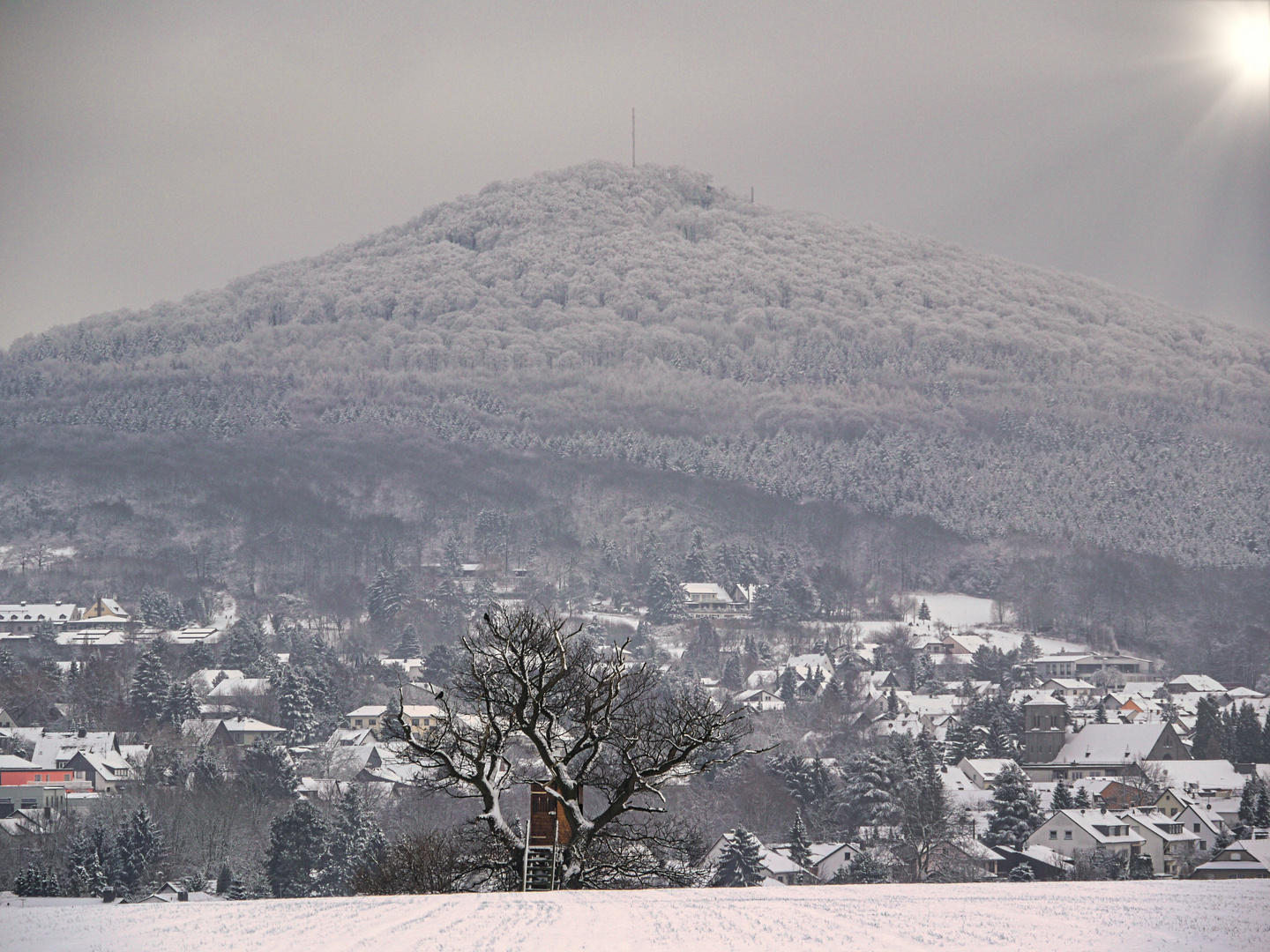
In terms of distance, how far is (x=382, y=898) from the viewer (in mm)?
18406

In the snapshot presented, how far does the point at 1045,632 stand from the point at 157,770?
134086mm

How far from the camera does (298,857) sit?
188 feet

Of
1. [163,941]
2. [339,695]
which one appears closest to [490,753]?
[163,941]

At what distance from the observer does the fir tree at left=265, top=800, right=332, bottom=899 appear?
56.5 meters

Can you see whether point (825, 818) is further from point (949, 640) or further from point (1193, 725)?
point (949, 640)

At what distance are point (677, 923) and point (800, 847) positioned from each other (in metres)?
46.2

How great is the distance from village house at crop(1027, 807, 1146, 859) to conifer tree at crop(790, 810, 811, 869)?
10652 millimetres

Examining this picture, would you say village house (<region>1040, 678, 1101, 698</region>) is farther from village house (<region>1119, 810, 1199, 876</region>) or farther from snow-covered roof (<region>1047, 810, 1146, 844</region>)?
snow-covered roof (<region>1047, 810, 1146, 844</region>)

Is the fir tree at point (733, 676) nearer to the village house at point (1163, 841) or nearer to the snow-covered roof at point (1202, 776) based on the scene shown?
the snow-covered roof at point (1202, 776)

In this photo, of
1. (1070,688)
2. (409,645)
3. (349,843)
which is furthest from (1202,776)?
(409,645)

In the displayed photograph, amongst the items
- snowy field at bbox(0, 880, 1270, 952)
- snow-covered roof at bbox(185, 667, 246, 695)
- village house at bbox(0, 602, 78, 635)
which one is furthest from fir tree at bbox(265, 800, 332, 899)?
village house at bbox(0, 602, 78, 635)

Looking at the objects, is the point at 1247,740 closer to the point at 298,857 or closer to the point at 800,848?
the point at 800,848

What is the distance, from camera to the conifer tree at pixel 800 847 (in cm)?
5997

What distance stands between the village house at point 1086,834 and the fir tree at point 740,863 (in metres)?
14.6
